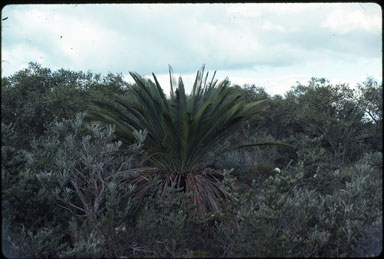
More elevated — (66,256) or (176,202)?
(176,202)

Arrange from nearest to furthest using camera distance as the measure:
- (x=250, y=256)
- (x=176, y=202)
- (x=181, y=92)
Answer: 1. (x=250, y=256)
2. (x=176, y=202)
3. (x=181, y=92)

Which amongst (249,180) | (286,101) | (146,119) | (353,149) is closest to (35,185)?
(146,119)

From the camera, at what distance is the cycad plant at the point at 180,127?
5.22m

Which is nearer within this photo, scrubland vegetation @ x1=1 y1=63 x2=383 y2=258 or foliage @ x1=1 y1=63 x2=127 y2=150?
scrubland vegetation @ x1=1 y1=63 x2=383 y2=258

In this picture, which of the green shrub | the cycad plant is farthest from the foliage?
the green shrub

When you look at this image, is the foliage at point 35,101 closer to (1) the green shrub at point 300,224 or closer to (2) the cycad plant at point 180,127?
(2) the cycad plant at point 180,127

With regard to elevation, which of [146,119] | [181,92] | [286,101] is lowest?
[146,119]

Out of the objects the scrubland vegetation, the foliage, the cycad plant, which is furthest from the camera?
the foliage

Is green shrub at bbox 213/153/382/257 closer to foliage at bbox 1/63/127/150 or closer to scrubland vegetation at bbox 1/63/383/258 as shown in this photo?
scrubland vegetation at bbox 1/63/383/258

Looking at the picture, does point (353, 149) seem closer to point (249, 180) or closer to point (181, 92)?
point (249, 180)

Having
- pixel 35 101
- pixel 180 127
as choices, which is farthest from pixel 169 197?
pixel 35 101

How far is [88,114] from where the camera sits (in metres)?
5.58

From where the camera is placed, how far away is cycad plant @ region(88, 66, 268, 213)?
5.22 meters

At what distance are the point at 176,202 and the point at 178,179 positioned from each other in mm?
1431
